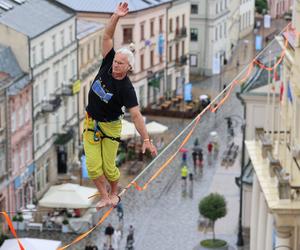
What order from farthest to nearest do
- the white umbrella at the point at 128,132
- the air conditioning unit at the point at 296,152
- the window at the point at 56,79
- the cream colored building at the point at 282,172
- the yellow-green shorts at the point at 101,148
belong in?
the white umbrella at the point at 128,132 < the window at the point at 56,79 < the air conditioning unit at the point at 296,152 < the cream colored building at the point at 282,172 < the yellow-green shorts at the point at 101,148

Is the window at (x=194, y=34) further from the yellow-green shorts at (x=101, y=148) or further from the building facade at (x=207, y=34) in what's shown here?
the yellow-green shorts at (x=101, y=148)

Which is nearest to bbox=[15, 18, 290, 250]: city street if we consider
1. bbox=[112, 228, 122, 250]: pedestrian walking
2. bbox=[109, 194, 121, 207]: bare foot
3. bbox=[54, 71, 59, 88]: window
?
bbox=[112, 228, 122, 250]: pedestrian walking

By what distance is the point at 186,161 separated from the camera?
6956 cm

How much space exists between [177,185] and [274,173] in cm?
2566

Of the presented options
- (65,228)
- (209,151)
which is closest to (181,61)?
(209,151)

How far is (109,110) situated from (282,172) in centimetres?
2206

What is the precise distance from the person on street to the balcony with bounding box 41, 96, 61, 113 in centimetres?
4537

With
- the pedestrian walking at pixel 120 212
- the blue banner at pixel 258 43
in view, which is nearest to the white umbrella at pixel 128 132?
the pedestrian walking at pixel 120 212

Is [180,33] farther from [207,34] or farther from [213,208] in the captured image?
[213,208]

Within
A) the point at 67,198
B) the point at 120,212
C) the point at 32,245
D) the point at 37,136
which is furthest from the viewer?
the point at 37,136

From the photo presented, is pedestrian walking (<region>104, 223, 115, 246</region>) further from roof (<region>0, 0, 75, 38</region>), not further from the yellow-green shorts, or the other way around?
the yellow-green shorts

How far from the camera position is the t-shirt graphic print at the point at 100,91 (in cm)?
1532

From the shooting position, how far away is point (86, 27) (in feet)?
238

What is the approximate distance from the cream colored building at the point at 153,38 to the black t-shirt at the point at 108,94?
58.0 m
